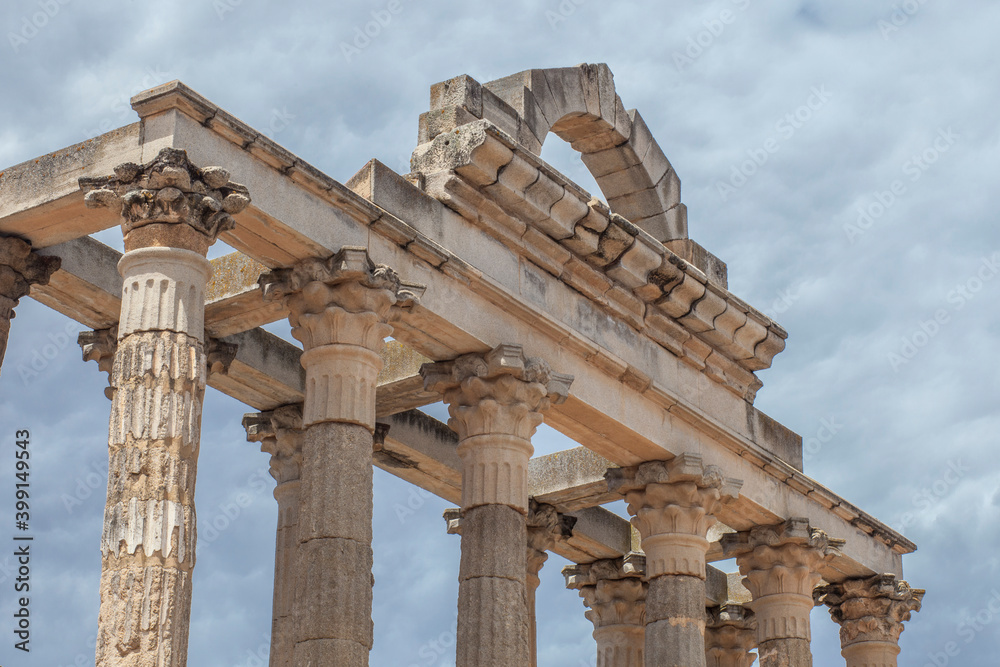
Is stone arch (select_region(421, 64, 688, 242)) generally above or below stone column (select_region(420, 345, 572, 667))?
above

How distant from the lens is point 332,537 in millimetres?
18531

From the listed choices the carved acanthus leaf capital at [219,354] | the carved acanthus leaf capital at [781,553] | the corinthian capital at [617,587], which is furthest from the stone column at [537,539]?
the carved acanthus leaf capital at [219,354]

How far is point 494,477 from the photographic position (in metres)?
21.5

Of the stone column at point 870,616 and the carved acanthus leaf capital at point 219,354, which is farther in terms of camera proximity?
the stone column at point 870,616

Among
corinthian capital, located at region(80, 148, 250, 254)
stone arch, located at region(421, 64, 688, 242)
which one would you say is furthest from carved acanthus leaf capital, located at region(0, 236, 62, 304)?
stone arch, located at region(421, 64, 688, 242)

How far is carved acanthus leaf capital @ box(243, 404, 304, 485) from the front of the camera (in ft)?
76.4

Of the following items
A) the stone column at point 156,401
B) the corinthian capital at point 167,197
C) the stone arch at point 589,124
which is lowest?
the stone column at point 156,401

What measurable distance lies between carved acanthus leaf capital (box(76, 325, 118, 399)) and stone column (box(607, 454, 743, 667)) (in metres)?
7.46

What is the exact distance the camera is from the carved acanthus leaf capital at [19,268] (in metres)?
19.7

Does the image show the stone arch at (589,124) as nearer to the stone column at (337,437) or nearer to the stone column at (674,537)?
the stone column at (337,437)

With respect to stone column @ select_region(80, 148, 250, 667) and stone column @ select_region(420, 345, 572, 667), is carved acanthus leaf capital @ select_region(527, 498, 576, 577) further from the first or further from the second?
stone column @ select_region(80, 148, 250, 667)

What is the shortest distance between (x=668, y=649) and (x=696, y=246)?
615cm

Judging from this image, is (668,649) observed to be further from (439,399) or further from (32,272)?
(32,272)

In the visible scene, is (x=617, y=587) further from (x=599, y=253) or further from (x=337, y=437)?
(x=337, y=437)
